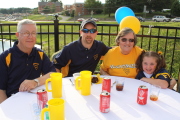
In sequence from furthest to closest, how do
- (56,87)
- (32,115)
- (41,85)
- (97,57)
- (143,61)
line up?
(97,57) → (143,61) → (41,85) → (56,87) → (32,115)

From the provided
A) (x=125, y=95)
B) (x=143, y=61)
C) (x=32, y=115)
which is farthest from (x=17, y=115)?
(x=143, y=61)

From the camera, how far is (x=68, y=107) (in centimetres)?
144

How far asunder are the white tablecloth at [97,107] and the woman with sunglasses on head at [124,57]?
746 millimetres

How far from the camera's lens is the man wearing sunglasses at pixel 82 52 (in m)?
2.61

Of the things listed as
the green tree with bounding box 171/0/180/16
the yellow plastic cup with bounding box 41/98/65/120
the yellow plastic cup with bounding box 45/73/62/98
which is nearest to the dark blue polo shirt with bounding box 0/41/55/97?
the yellow plastic cup with bounding box 45/73/62/98

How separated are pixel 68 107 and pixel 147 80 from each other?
106 cm

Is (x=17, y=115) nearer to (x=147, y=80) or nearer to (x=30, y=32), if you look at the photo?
(x=30, y=32)

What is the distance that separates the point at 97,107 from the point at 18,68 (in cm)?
119

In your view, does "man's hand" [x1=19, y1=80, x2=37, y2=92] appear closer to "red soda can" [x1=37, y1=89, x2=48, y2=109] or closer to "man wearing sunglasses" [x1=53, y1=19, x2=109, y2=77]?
"red soda can" [x1=37, y1=89, x2=48, y2=109]

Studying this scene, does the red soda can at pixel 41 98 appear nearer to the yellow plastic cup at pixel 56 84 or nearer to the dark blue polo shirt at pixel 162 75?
the yellow plastic cup at pixel 56 84

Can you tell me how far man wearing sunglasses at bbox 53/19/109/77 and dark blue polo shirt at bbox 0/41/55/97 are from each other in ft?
1.46

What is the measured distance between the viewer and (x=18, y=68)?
2.14m

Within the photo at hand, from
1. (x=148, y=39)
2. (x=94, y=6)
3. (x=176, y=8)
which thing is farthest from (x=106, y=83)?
(x=94, y=6)

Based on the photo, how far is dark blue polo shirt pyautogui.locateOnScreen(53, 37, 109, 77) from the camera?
2.70 metres
